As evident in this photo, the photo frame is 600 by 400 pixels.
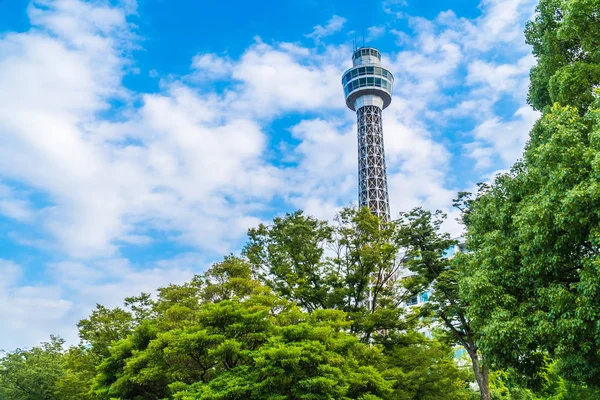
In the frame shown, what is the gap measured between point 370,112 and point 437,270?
147ft

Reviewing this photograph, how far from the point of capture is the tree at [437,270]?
18.7 m

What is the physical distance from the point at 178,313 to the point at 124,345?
6.60 ft

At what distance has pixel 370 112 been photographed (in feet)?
204

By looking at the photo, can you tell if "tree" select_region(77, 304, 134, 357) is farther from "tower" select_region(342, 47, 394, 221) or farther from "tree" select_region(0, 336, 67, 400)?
"tower" select_region(342, 47, 394, 221)

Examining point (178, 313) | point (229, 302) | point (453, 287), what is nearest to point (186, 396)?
point (229, 302)

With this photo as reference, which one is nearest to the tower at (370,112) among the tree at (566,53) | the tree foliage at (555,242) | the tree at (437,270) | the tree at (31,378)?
the tree at (437,270)

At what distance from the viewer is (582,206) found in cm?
669

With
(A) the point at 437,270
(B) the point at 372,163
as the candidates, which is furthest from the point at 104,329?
(B) the point at 372,163

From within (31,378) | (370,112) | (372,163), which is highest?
(370,112)

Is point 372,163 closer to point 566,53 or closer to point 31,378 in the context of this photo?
point 31,378

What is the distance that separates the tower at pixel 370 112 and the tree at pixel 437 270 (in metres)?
38.2

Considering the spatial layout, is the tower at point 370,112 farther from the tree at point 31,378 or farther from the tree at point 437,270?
the tree at point 31,378

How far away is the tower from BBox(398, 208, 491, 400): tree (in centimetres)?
3816

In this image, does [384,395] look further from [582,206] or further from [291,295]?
[582,206]
